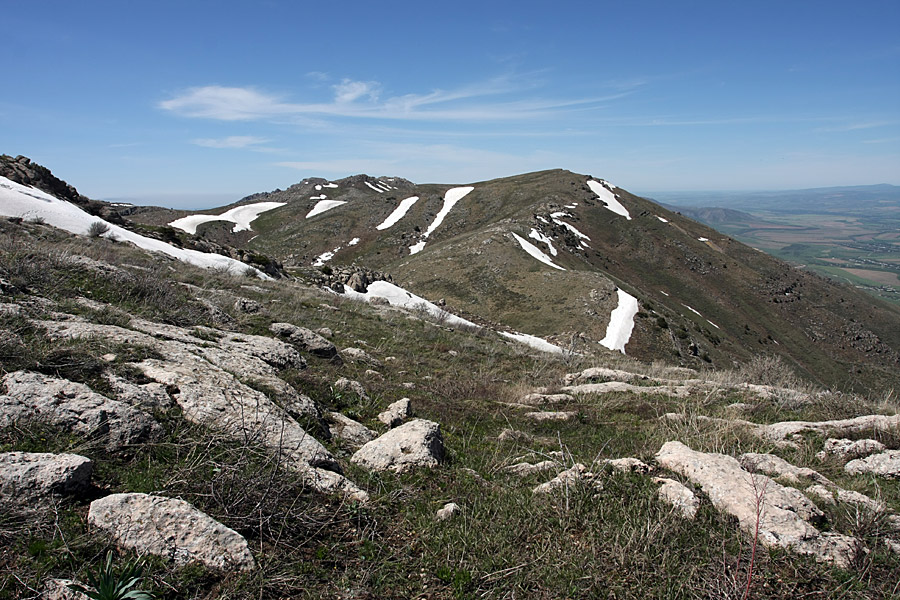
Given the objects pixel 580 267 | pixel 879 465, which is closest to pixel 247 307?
pixel 879 465

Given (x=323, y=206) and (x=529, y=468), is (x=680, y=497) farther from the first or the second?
(x=323, y=206)

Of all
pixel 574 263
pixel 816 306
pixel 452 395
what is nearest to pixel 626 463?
pixel 452 395

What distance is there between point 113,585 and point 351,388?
15.7 ft

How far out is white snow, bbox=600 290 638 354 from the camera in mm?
32469

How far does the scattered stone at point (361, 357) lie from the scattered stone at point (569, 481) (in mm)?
5866

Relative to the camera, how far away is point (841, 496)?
4227 millimetres

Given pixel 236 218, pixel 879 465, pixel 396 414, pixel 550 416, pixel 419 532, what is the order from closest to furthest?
pixel 419 532 < pixel 879 465 < pixel 396 414 < pixel 550 416 < pixel 236 218

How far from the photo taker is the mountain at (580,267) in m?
39.1

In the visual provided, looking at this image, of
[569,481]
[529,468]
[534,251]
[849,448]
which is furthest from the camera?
[534,251]

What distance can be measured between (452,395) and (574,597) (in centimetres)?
546

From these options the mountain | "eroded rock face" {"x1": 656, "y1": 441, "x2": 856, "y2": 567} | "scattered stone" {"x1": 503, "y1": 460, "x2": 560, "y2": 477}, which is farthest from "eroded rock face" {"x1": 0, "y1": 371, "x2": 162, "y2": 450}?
the mountain

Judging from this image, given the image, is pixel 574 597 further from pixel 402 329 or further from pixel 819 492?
pixel 402 329

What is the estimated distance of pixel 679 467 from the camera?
177 inches

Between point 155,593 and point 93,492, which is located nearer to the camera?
point 155,593
